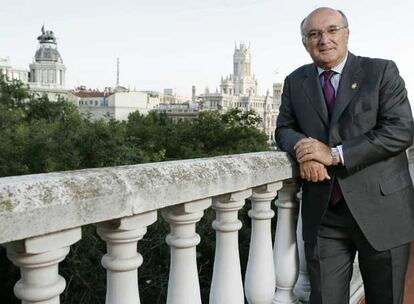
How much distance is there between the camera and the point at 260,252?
2.57 m

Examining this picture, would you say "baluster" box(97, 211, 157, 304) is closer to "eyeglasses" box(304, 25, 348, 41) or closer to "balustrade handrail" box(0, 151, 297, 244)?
"balustrade handrail" box(0, 151, 297, 244)

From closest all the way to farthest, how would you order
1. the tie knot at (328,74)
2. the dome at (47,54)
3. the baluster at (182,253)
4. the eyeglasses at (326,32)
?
1. the baluster at (182,253)
2. the eyeglasses at (326,32)
3. the tie knot at (328,74)
4. the dome at (47,54)

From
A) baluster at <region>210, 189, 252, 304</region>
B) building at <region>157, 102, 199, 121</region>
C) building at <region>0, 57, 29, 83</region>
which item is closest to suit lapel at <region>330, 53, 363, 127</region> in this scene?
baluster at <region>210, 189, 252, 304</region>

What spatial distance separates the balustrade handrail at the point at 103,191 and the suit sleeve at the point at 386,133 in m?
0.55

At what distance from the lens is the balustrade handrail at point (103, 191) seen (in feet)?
4.40

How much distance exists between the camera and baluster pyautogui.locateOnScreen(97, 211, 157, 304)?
171cm

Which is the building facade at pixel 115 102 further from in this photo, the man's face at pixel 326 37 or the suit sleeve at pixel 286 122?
the man's face at pixel 326 37

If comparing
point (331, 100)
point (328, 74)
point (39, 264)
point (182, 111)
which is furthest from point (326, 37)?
point (182, 111)

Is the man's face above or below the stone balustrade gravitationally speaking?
above

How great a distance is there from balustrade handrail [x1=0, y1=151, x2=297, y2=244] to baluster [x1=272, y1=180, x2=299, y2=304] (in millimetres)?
631

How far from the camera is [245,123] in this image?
3753cm

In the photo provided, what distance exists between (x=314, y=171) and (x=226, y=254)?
63 cm

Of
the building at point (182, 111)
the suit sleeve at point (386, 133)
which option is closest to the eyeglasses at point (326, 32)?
the suit sleeve at point (386, 133)

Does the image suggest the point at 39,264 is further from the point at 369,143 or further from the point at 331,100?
the point at 331,100
